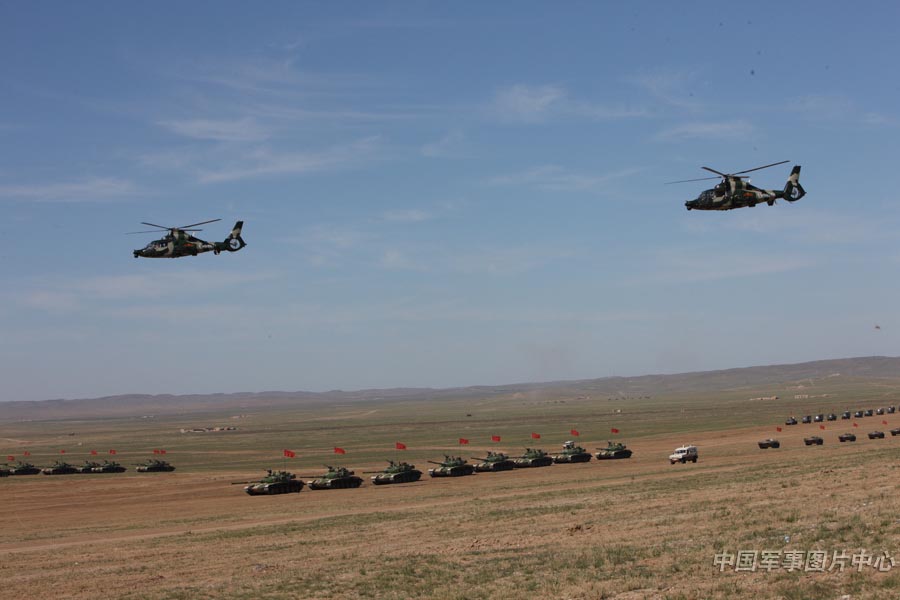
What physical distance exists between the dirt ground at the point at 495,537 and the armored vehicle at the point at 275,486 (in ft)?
3.19

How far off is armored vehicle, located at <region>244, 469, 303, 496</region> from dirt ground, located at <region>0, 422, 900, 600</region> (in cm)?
97

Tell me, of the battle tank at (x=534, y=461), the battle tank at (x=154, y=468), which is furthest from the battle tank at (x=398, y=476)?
the battle tank at (x=154, y=468)

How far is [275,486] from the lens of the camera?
181 ft

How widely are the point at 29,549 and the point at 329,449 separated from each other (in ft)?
232

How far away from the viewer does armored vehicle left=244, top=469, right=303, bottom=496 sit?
54.8 m

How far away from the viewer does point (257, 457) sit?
320 feet

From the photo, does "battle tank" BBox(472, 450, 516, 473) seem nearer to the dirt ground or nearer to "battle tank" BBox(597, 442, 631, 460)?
"battle tank" BBox(597, 442, 631, 460)

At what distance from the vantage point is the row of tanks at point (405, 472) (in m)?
55.6

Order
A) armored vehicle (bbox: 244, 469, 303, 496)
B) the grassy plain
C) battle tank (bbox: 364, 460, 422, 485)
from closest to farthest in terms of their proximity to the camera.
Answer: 1. the grassy plain
2. armored vehicle (bbox: 244, 469, 303, 496)
3. battle tank (bbox: 364, 460, 422, 485)

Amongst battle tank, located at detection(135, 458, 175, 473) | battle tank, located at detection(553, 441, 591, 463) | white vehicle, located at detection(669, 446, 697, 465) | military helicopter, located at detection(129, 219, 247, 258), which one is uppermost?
military helicopter, located at detection(129, 219, 247, 258)

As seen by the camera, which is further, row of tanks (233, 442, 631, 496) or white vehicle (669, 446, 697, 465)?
white vehicle (669, 446, 697, 465)

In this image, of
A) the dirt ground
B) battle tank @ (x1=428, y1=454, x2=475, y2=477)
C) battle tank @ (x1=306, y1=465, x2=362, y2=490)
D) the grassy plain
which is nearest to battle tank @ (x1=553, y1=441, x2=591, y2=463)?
the grassy plain

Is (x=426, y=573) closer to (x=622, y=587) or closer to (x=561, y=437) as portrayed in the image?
(x=622, y=587)

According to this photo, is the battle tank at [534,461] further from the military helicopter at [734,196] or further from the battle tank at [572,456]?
the military helicopter at [734,196]
